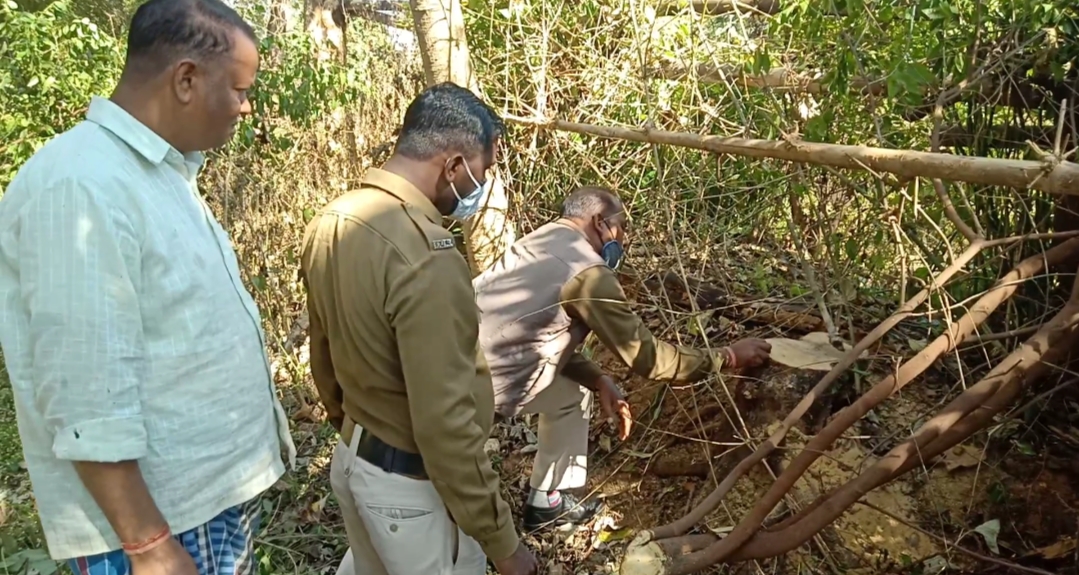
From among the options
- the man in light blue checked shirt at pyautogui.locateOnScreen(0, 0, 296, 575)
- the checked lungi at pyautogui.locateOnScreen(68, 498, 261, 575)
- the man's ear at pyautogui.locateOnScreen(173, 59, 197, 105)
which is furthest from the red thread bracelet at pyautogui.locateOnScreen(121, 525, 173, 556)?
the man's ear at pyautogui.locateOnScreen(173, 59, 197, 105)

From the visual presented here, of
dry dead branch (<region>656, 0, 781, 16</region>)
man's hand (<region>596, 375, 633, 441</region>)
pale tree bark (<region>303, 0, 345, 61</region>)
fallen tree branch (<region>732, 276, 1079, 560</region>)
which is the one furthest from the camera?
pale tree bark (<region>303, 0, 345, 61</region>)

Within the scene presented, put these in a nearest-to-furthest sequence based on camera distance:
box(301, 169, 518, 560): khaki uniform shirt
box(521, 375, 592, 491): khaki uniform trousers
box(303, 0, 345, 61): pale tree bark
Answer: box(301, 169, 518, 560): khaki uniform shirt < box(521, 375, 592, 491): khaki uniform trousers < box(303, 0, 345, 61): pale tree bark

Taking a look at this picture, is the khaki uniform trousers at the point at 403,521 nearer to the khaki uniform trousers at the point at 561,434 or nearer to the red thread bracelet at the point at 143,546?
the red thread bracelet at the point at 143,546

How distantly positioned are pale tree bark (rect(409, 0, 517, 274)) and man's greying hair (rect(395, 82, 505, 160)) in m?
1.88

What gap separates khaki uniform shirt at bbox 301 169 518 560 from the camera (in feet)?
5.59

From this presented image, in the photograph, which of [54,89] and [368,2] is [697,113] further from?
[368,2]

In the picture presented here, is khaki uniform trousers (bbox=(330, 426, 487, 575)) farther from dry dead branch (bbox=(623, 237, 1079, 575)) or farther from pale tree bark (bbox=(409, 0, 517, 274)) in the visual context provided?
pale tree bark (bbox=(409, 0, 517, 274))

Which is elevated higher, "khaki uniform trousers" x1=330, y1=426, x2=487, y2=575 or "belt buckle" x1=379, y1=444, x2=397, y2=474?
"belt buckle" x1=379, y1=444, x2=397, y2=474

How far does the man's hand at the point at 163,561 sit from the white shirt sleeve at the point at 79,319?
0.18 metres

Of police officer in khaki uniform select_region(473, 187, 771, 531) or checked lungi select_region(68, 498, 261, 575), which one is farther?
police officer in khaki uniform select_region(473, 187, 771, 531)

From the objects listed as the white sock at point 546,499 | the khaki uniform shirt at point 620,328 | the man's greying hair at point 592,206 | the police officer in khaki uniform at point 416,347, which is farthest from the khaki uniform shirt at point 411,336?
the white sock at point 546,499

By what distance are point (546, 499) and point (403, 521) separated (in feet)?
5.06

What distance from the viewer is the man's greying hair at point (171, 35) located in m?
1.42

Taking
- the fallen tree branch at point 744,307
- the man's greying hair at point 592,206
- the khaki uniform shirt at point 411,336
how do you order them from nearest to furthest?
the khaki uniform shirt at point 411,336 < the man's greying hair at point 592,206 < the fallen tree branch at point 744,307
